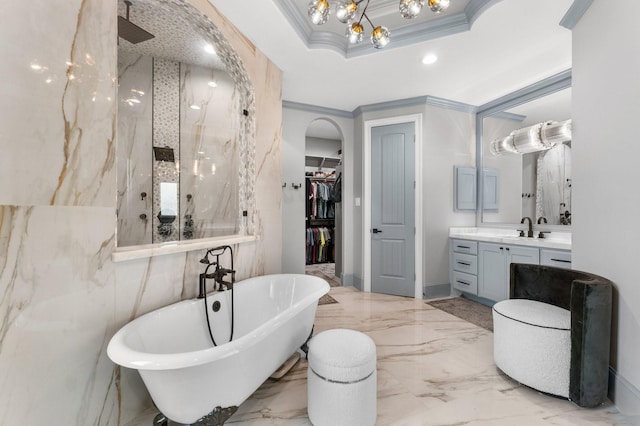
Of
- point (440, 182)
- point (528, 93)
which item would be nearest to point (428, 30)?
point (528, 93)

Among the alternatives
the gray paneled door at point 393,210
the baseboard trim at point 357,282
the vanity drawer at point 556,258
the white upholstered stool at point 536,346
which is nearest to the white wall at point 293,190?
the baseboard trim at point 357,282

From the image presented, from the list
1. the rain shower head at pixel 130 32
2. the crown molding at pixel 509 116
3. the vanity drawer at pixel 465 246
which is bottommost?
the vanity drawer at pixel 465 246

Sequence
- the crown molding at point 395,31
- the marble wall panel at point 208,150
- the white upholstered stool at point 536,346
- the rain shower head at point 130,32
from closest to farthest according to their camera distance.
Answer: the white upholstered stool at point 536,346 < the crown molding at point 395,31 < the rain shower head at point 130,32 < the marble wall panel at point 208,150

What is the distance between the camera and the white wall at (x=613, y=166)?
1.46 m

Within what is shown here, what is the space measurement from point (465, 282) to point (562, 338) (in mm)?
1834

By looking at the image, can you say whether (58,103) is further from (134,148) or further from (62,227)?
(134,148)

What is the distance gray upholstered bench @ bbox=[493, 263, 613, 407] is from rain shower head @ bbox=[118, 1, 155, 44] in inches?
147

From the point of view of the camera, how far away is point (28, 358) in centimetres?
108

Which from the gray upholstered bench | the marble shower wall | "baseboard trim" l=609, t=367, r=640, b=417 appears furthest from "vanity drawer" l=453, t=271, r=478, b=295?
the marble shower wall

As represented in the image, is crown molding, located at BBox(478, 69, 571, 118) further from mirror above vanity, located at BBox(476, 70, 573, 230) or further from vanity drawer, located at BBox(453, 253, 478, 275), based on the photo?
vanity drawer, located at BBox(453, 253, 478, 275)

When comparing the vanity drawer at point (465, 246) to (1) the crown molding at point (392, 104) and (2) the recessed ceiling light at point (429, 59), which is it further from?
(2) the recessed ceiling light at point (429, 59)

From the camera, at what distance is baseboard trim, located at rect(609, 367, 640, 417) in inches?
56.7

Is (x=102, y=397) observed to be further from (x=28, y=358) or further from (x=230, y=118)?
(x=230, y=118)

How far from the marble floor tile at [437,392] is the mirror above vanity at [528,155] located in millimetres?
1568
